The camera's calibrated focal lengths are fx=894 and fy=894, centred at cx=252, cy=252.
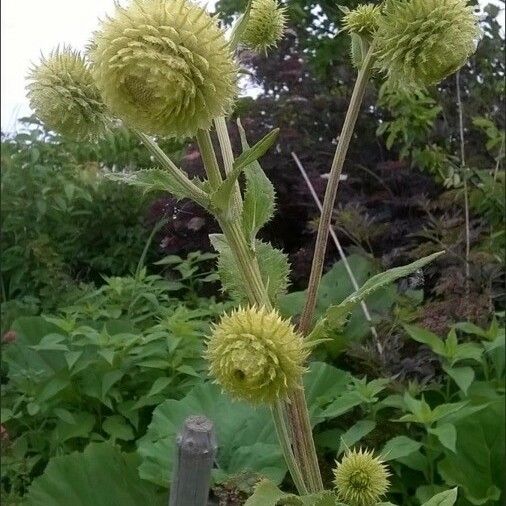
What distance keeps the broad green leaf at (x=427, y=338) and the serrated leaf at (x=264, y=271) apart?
92 cm

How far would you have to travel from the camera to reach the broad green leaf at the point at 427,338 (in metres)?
1.58

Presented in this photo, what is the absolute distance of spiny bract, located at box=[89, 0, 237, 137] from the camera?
1.65 feet

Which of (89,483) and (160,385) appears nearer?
(89,483)

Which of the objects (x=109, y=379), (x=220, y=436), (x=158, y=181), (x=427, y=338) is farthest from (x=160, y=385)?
(x=158, y=181)

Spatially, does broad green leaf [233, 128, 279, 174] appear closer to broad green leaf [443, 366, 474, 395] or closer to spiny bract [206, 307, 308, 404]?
spiny bract [206, 307, 308, 404]

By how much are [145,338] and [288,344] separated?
1209 mm

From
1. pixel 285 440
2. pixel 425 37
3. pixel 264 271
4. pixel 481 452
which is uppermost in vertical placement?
pixel 425 37

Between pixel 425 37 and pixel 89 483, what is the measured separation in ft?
3.15

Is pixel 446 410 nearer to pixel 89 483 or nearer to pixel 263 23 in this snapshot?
pixel 89 483

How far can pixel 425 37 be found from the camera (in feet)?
1.91

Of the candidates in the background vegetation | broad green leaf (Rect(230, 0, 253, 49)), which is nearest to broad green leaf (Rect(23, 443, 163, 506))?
the background vegetation

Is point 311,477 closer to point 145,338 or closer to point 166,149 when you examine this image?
point 166,149

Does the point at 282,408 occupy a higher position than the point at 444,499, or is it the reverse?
the point at 282,408

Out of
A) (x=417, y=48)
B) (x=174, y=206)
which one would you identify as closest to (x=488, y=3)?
(x=174, y=206)
